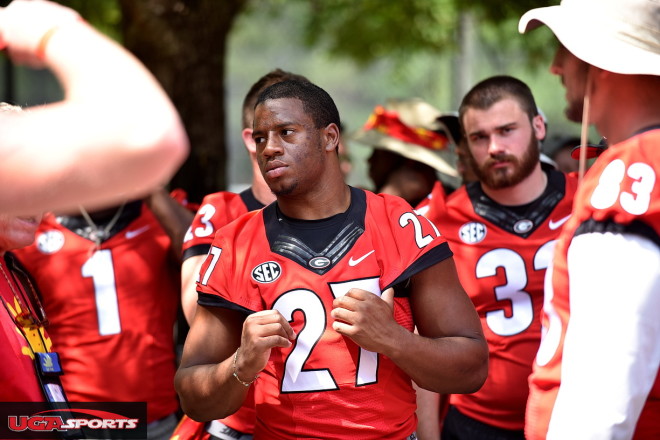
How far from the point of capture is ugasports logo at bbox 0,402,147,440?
2.76m

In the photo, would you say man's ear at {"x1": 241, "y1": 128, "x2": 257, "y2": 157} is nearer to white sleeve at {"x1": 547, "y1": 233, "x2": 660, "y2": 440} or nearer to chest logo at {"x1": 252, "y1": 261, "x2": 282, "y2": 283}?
chest logo at {"x1": 252, "y1": 261, "x2": 282, "y2": 283}

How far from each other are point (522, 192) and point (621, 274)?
89.3 inches

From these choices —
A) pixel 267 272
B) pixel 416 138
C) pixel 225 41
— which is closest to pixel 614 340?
pixel 267 272

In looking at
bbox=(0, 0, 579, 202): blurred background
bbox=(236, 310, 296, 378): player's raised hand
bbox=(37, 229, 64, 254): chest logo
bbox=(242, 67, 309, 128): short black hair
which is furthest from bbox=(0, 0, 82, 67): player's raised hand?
bbox=(37, 229, 64, 254): chest logo

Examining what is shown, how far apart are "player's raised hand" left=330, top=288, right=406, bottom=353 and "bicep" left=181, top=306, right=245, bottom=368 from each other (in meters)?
0.45

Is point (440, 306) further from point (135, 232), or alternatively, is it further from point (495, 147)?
point (135, 232)

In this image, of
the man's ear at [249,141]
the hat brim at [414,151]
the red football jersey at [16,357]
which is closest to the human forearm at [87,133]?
the red football jersey at [16,357]

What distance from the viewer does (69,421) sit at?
3.00 m

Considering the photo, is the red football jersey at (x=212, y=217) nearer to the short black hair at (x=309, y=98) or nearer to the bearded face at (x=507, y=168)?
the short black hair at (x=309, y=98)

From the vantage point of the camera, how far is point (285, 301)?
2.72 meters

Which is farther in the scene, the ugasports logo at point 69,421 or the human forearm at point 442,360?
the ugasports logo at point 69,421

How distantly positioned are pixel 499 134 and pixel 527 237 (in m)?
0.59

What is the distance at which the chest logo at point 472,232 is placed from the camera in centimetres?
413

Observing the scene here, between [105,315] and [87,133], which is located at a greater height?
[87,133]
